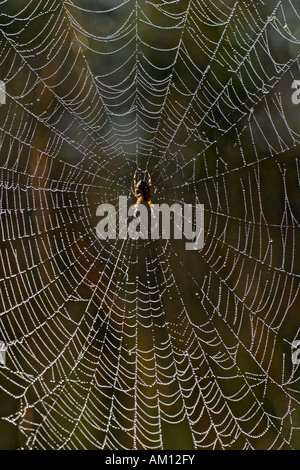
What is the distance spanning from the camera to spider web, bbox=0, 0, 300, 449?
19.1 ft

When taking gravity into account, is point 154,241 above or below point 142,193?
below

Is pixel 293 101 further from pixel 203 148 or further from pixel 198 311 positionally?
pixel 198 311

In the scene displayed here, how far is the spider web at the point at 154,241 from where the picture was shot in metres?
5.83

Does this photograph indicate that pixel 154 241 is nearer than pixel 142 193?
No

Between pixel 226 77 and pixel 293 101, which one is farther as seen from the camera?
pixel 226 77

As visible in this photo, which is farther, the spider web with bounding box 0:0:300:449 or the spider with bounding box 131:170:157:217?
the spider with bounding box 131:170:157:217

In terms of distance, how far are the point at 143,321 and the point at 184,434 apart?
55.1 inches

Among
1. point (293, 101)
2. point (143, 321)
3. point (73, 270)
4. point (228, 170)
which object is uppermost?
point (293, 101)

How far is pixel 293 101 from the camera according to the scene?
5211 mm

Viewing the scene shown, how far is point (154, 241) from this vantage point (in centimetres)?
693

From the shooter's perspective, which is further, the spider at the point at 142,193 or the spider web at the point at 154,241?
the spider at the point at 142,193

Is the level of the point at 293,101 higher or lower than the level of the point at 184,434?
higher
